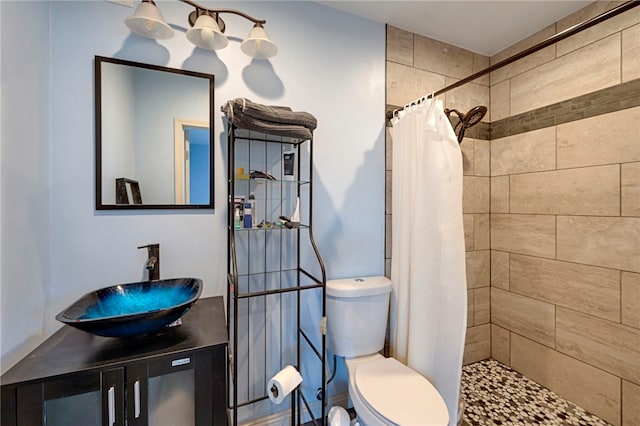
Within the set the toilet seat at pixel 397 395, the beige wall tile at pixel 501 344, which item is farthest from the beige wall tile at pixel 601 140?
the toilet seat at pixel 397 395

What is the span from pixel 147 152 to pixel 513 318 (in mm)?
2723

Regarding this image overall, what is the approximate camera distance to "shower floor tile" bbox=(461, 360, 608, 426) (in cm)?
174

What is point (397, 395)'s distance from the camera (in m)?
1.31

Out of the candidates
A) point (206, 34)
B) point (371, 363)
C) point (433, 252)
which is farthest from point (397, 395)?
point (206, 34)

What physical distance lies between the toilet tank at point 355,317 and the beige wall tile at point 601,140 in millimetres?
1483

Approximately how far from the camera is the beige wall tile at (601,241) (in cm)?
160

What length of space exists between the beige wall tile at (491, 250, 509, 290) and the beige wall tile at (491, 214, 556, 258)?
56 millimetres

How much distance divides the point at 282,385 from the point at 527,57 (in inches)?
107

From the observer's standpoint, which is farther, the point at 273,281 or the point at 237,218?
the point at 273,281

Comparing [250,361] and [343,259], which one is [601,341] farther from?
[250,361]

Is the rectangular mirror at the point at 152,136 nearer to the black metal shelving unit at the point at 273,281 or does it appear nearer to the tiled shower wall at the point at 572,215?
the black metal shelving unit at the point at 273,281

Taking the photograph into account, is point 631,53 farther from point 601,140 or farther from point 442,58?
point 442,58

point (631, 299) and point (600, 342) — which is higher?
point (631, 299)

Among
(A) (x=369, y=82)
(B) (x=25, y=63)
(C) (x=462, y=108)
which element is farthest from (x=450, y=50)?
(B) (x=25, y=63)
